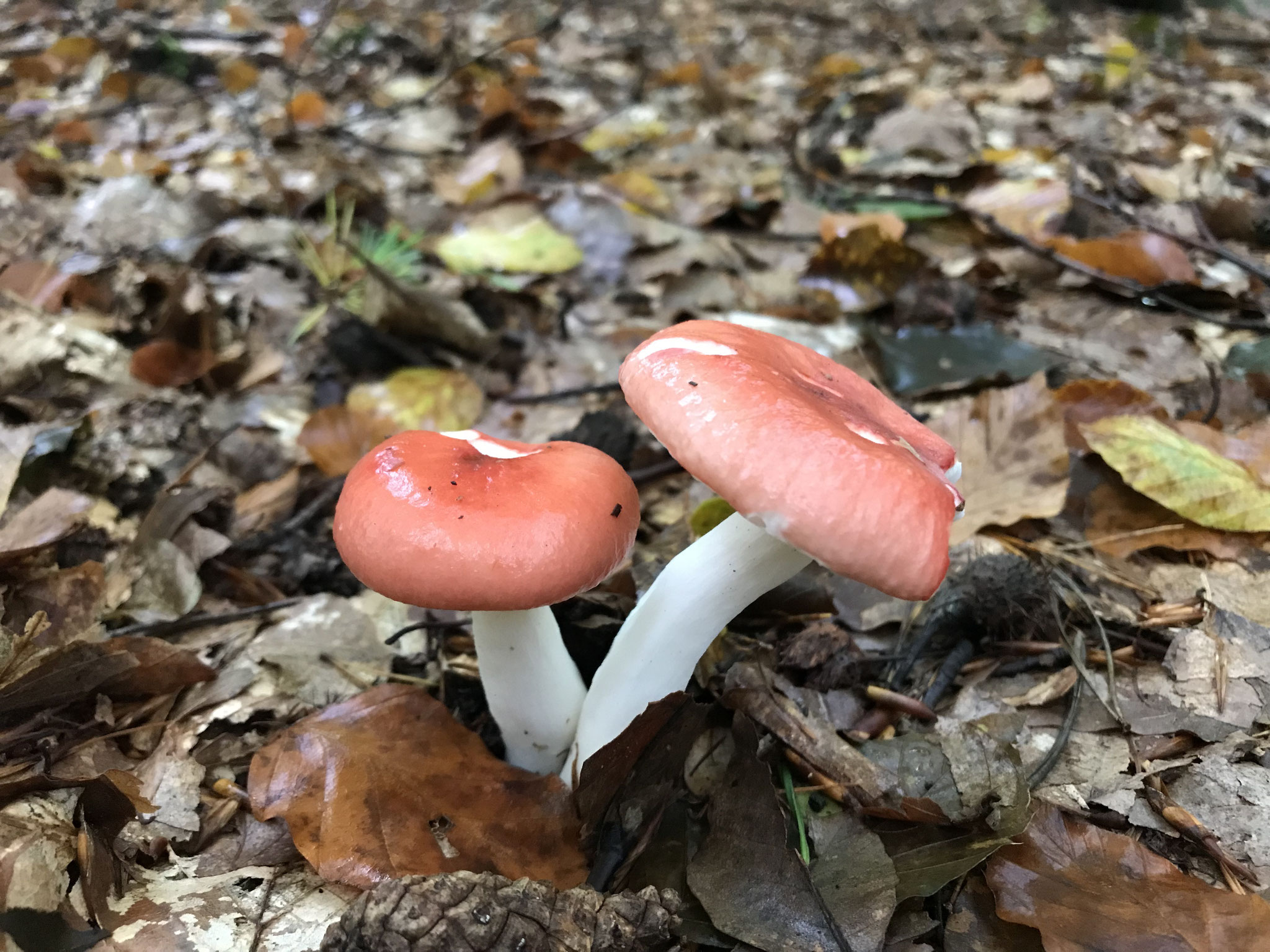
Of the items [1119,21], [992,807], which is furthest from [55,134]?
[1119,21]

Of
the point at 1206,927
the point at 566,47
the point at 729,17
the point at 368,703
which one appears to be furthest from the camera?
the point at 729,17

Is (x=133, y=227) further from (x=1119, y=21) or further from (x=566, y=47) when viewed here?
(x=1119, y=21)

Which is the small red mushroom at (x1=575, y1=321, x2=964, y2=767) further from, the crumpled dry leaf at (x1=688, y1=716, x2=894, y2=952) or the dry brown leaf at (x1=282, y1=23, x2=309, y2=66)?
the dry brown leaf at (x1=282, y1=23, x2=309, y2=66)

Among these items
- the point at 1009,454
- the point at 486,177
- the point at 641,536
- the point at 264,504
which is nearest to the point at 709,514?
the point at 641,536

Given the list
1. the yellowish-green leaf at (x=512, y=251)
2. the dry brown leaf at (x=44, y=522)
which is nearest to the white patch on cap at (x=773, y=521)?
the dry brown leaf at (x=44, y=522)

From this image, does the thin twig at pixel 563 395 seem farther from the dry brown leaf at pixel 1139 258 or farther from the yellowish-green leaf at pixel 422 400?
the dry brown leaf at pixel 1139 258

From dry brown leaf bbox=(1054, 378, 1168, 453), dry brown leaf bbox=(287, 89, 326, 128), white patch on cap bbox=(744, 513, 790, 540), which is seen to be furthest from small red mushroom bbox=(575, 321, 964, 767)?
dry brown leaf bbox=(287, 89, 326, 128)
